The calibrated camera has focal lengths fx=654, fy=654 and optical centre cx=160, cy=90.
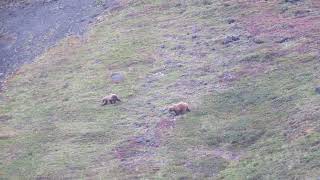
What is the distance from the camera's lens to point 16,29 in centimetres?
5653

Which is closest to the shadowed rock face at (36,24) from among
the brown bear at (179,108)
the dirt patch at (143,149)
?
the brown bear at (179,108)

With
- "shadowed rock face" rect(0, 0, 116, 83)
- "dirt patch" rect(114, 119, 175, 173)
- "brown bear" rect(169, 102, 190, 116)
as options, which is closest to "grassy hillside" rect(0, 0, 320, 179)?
"dirt patch" rect(114, 119, 175, 173)

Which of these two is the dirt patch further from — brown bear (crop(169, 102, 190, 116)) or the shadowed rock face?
the shadowed rock face

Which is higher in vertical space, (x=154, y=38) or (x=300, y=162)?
(x=300, y=162)

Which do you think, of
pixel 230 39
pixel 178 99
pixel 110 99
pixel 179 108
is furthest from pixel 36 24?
pixel 179 108

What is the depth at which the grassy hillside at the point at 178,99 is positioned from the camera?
27.5 meters

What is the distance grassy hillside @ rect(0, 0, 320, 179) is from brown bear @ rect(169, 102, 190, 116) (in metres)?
0.43

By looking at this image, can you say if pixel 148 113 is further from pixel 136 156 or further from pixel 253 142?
pixel 253 142

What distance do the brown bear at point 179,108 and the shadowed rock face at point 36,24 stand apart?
690 inches

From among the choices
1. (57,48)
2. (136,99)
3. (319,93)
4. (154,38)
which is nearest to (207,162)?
(319,93)

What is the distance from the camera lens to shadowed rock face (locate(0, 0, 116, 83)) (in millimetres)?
50656

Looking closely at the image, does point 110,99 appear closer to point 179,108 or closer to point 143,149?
point 179,108

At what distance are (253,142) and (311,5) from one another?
71.4 ft

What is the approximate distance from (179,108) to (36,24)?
26.7 m
